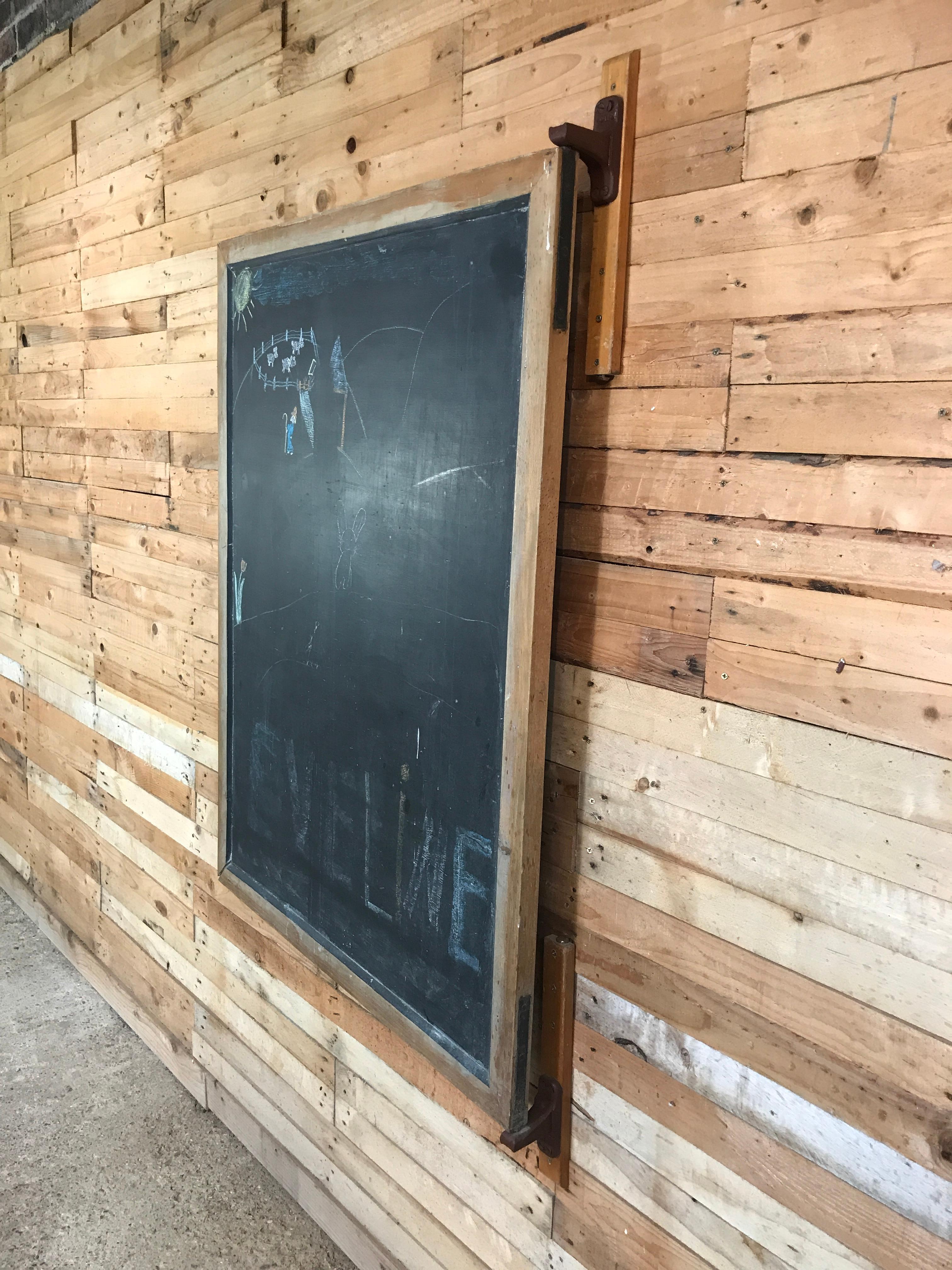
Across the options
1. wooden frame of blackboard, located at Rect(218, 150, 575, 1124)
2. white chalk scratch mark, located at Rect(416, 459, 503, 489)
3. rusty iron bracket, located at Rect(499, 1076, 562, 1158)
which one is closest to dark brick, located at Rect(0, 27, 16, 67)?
wooden frame of blackboard, located at Rect(218, 150, 575, 1124)

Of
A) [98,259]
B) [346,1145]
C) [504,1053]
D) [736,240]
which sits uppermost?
[98,259]

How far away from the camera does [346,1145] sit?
2.21 m

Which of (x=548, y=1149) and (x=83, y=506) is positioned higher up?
(x=83, y=506)

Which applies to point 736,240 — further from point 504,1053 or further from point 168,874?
point 168,874

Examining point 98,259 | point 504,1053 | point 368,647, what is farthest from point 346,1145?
point 98,259

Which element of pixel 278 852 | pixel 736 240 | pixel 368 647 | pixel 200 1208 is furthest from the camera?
pixel 200 1208

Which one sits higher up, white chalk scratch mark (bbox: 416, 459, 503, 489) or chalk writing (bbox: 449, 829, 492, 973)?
white chalk scratch mark (bbox: 416, 459, 503, 489)

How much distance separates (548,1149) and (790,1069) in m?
0.53

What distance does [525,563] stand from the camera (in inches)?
56.9

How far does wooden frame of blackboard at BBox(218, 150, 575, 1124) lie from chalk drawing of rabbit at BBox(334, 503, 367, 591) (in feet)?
1.45

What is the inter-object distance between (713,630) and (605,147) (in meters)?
0.72

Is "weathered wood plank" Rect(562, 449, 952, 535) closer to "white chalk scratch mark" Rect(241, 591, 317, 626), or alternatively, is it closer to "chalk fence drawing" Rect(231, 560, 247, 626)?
"white chalk scratch mark" Rect(241, 591, 317, 626)

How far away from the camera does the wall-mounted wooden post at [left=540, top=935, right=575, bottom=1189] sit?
5.31ft

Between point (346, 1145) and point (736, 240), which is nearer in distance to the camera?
point (736, 240)
